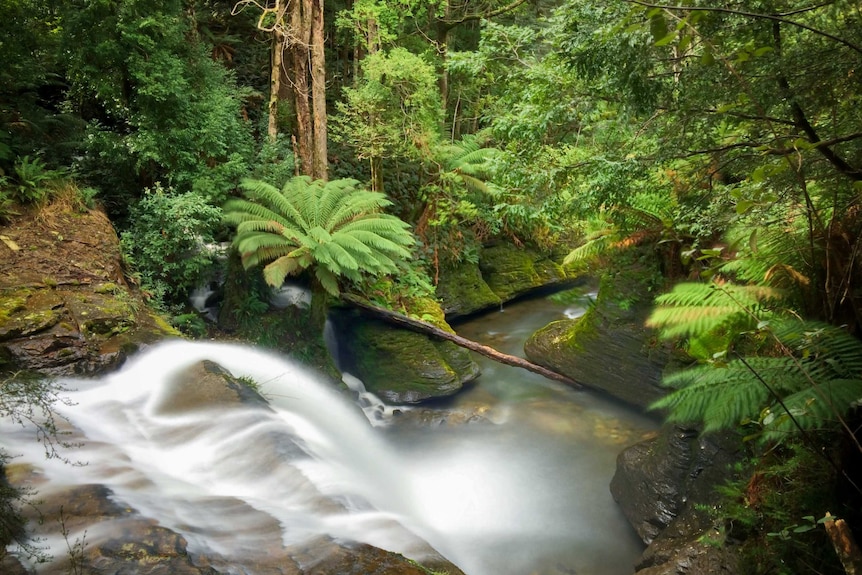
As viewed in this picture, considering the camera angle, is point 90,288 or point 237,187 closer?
point 90,288

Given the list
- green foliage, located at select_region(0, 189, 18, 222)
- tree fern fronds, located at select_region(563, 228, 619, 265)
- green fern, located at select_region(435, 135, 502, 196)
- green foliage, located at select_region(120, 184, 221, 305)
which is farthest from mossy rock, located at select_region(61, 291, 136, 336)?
green fern, located at select_region(435, 135, 502, 196)

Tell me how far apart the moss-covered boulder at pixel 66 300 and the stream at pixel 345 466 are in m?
0.34

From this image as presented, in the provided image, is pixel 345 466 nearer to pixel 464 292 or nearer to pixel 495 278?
pixel 464 292

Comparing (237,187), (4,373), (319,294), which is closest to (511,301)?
(319,294)

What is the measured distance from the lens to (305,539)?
3357mm

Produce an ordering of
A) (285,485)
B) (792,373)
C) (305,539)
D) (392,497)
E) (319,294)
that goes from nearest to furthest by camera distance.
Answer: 1. (792,373)
2. (305,539)
3. (285,485)
4. (392,497)
5. (319,294)

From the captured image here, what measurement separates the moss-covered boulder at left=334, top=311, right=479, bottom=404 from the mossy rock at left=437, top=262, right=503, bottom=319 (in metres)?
2.27

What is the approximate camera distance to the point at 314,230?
6.85 m

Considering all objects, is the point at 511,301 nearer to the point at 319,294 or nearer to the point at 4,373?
the point at 319,294

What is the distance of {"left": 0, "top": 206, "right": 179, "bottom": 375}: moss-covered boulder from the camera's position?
185 inches

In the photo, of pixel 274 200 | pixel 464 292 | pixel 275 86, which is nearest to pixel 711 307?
pixel 274 200

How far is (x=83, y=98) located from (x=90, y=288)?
400 cm

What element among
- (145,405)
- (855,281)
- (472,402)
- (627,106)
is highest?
(627,106)

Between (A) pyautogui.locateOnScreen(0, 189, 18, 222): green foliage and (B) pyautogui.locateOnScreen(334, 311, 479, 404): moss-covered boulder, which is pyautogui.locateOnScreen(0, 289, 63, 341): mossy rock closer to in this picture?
(A) pyautogui.locateOnScreen(0, 189, 18, 222): green foliage
